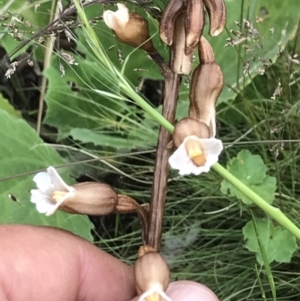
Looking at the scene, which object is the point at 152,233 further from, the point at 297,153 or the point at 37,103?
the point at 37,103

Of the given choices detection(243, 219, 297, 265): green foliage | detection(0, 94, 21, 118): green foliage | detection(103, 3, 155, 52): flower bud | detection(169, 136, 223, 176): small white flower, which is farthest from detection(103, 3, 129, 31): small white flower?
detection(0, 94, 21, 118): green foliage

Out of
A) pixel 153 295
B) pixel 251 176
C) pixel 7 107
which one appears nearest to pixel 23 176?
pixel 7 107

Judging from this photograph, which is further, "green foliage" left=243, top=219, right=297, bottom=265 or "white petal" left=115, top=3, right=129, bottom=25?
"green foliage" left=243, top=219, right=297, bottom=265

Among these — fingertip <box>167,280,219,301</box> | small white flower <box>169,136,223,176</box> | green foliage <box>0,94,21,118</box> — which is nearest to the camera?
small white flower <box>169,136,223,176</box>

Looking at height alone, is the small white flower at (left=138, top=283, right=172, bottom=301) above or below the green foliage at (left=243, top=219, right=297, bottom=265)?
above

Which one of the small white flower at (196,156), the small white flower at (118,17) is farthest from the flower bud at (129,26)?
the small white flower at (196,156)

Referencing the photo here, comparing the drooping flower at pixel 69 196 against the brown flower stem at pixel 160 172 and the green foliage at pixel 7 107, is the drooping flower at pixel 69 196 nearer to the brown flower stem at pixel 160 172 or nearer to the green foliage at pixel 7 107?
the brown flower stem at pixel 160 172

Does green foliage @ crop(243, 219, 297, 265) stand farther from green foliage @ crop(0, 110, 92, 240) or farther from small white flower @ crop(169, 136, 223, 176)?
small white flower @ crop(169, 136, 223, 176)
